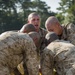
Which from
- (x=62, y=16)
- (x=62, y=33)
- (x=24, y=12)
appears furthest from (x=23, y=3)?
(x=62, y=33)

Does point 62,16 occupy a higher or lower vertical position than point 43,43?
lower

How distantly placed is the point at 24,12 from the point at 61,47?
2012 inches

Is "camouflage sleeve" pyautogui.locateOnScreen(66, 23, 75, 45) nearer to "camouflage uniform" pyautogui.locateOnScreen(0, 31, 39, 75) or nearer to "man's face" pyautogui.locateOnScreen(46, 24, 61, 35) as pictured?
"man's face" pyautogui.locateOnScreen(46, 24, 61, 35)

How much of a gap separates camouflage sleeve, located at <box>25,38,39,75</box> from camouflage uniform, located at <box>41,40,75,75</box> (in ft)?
0.50

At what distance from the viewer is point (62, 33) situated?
293 inches

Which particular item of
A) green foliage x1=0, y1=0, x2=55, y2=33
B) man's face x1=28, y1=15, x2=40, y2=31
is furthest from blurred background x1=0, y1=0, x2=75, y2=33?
man's face x1=28, y1=15, x2=40, y2=31

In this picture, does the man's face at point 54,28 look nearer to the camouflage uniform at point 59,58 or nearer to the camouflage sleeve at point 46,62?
the camouflage uniform at point 59,58

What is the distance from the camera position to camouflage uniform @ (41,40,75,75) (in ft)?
18.6

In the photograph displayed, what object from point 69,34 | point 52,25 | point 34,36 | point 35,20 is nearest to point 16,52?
point 34,36

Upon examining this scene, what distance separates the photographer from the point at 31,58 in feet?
18.7

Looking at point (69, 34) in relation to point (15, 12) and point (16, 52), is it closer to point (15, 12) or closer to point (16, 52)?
point (16, 52)

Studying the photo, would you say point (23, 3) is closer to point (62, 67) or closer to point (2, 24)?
point (2, 24)

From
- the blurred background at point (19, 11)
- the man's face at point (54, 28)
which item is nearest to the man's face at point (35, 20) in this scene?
the man's face at point (54, 28)

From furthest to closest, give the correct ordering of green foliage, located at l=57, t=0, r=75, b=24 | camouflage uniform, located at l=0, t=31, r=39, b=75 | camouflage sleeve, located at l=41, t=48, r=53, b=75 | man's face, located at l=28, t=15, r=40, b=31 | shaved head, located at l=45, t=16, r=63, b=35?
green foliage, located at l=57, t=0, r=75, b=24 → man's face, located at l=28, t=15, r=40, b=31 → shaved head, located at l=45, t=16, r=63, b=35 → camouflage sleeve, located at l=41, t=48, r=53, b=75 → camouflage uniform, located at l=0, t=31, r=39, b=75
